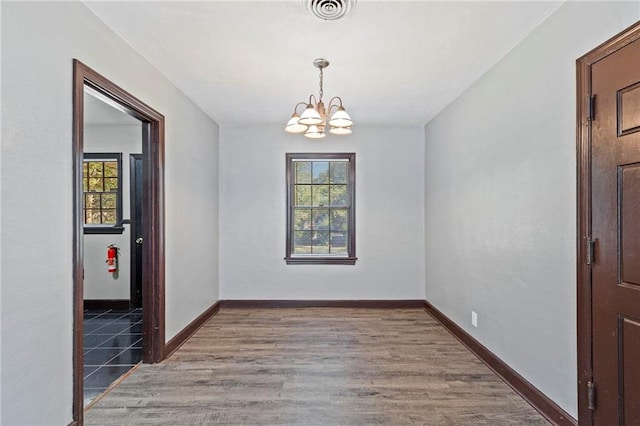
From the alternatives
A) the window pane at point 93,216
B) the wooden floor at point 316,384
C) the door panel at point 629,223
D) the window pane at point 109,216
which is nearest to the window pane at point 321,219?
the wooden floor at point 316,384

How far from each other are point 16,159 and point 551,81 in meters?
3.01

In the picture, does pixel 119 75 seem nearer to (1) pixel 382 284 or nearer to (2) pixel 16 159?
(2) pixel 16 159

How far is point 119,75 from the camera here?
251 centimetres

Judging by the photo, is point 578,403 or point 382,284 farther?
point 382,284

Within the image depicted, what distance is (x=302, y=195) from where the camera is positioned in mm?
5066

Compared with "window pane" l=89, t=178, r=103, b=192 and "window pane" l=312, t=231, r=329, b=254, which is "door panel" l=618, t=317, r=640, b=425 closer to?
"window pane" l=312, t=231, r=329, b=254

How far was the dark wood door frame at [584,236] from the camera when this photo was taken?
6.25ft

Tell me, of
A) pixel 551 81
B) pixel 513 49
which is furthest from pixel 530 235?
pixel 513 49

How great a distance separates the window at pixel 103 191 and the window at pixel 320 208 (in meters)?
2.46

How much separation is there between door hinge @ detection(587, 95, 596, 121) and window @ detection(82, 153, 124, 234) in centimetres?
525

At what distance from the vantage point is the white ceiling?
2.17 meters

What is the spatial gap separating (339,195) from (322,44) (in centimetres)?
269

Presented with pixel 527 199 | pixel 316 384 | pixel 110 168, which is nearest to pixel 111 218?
pixel 110 168

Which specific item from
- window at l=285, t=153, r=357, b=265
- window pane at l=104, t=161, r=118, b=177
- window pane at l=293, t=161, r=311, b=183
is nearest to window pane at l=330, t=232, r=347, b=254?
window at l=285, t=153, r=357, b=265
